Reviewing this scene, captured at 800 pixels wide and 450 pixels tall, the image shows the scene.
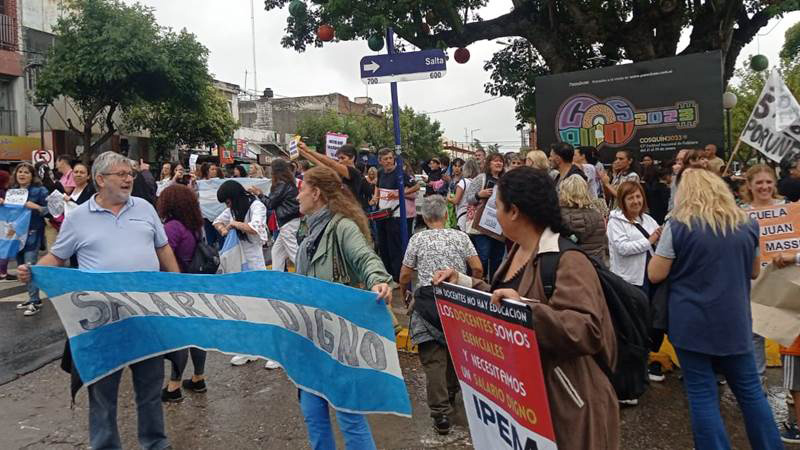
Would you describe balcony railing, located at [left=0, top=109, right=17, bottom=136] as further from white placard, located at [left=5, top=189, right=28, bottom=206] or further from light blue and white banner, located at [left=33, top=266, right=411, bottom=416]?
light blue and white banner, located at [left=33, top=266, right=411, bottom=416]

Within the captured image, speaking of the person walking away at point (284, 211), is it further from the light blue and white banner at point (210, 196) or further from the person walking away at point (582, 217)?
→ the light blue and white banner at point (210, 196)

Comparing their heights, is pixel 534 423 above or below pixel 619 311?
below

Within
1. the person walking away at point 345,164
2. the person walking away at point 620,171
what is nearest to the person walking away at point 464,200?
the person walking away at point 345,164

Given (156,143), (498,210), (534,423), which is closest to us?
(534,423)

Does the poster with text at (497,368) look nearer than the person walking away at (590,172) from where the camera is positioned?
Yes

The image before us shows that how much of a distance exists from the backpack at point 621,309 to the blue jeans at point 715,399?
100cm

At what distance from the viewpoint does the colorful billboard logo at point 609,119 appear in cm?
1007

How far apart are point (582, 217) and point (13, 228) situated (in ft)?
23.1

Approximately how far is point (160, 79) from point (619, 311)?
2654 centimetres

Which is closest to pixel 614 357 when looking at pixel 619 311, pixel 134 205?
pixel 619 311

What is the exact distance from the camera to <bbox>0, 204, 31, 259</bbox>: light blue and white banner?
304 inches

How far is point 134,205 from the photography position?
3.63m

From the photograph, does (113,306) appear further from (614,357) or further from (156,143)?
(156,143)

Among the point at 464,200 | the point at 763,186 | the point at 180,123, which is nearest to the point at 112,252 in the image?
the point at 763,186
